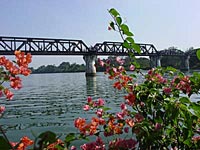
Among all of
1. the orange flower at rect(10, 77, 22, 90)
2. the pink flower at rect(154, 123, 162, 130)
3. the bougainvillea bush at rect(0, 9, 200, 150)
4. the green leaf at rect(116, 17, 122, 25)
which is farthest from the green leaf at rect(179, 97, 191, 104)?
the orange flower at rect(10, 77, 22, 90)

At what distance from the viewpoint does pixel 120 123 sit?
90.7 inches

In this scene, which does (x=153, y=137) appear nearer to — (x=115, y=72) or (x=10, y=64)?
(x=115, y=72)

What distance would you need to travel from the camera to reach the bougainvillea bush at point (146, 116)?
75.9 inches

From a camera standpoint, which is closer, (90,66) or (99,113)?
(99,113)

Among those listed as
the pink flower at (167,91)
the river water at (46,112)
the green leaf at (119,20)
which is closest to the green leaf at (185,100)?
the pink flower at (167,91)

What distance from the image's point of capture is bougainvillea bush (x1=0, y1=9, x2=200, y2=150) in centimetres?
193

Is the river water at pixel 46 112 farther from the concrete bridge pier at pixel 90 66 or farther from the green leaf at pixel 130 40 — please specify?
the concrete bridge pier at pixel 90 66

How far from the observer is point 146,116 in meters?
2.36

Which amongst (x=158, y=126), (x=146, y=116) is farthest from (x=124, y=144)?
(x=146, y=116)

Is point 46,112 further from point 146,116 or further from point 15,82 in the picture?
point 15,82

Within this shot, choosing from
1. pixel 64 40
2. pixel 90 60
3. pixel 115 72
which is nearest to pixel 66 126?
pixel 115 72

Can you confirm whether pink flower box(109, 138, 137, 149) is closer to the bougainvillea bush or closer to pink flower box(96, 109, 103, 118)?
the bougainvillea bush

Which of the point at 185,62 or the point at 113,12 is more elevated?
the point at 185,62

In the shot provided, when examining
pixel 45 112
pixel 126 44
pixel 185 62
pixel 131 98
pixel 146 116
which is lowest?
pixel 45 112
